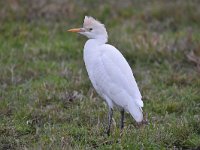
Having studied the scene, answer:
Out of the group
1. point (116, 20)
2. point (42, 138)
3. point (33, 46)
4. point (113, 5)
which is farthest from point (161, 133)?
point (113, 5)

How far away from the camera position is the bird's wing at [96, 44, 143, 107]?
19.0ft

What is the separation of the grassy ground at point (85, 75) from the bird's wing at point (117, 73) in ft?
1.43

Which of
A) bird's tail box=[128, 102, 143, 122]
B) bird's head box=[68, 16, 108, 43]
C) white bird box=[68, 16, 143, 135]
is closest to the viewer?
bird's tail box=[128, 102, 143, 122]

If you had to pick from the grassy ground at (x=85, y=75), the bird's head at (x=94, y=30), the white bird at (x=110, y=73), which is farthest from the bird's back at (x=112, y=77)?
the grassy ground at (x=85, y=75)

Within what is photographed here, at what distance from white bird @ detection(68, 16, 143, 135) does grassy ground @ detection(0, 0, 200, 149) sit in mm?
327

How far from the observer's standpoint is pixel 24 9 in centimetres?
1063

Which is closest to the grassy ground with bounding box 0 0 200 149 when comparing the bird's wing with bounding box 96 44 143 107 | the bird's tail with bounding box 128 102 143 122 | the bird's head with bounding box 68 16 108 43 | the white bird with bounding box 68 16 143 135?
the bird's tail with bounding box 128 102 143 122

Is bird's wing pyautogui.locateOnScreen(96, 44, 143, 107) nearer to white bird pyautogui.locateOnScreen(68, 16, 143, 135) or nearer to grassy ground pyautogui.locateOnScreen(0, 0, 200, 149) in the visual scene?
white bird pyautogui.locateOnScreen(68, 16, 143, 135)

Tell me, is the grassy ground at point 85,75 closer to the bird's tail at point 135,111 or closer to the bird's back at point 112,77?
the bird's tail at point 135,111

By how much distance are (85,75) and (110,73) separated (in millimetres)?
2229

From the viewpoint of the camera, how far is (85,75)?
26.5 feet

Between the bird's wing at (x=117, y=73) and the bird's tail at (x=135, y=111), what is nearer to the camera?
the bird's tail at (x=135, y=111)

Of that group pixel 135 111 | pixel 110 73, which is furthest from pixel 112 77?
pixel 135 111

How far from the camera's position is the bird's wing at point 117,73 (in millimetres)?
5781
